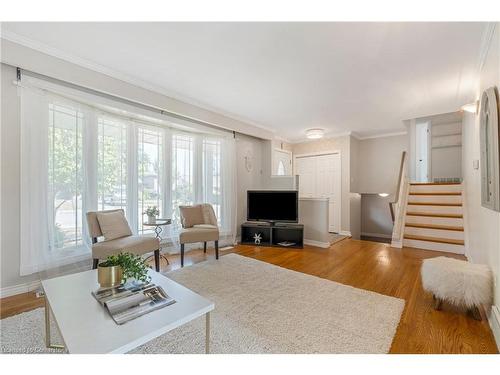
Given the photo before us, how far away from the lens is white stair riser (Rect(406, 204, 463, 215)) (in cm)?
429

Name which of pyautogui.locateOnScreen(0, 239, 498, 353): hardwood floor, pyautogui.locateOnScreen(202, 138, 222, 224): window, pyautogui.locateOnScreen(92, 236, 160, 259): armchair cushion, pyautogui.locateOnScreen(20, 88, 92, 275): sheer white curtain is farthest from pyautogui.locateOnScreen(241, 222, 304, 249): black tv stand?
pyautogui.locateOnScreen(20, 88, 92, 275): sheer white curtain

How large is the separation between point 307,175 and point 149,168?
163 inches

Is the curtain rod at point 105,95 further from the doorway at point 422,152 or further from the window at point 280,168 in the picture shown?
the doorway at point 422,152

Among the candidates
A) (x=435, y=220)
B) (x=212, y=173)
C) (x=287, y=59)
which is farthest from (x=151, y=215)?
(x=435, y=220)

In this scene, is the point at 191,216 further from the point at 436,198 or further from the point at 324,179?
the point at 436,198

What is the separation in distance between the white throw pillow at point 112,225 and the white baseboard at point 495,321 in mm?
3658

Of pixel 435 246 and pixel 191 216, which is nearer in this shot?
pixel 191 216

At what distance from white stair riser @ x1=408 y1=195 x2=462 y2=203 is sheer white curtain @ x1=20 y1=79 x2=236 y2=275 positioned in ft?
12.7

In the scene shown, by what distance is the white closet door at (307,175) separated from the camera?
621 centimetres

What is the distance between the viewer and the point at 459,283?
1.96 metres

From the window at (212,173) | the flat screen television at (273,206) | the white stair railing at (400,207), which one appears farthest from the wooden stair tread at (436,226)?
the window at (212,173)

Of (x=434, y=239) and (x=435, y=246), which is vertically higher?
(x=434, y=239)
